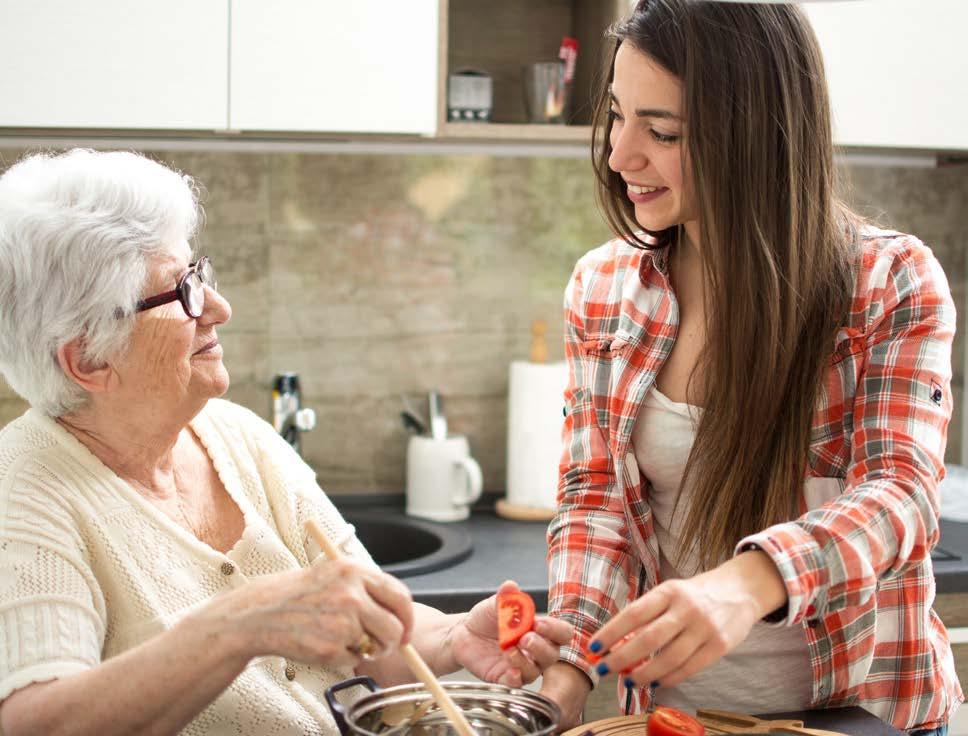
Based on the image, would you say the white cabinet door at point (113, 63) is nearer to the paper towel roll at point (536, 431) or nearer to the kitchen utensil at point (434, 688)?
the paper towel roll at point (536, 431)

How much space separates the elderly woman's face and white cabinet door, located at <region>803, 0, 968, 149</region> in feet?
4.70

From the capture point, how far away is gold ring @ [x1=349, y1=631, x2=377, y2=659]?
46.1 inches

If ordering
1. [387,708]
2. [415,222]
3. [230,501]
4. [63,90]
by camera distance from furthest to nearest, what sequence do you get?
[415,222] → [63,90] → [230,501] → [387,708]

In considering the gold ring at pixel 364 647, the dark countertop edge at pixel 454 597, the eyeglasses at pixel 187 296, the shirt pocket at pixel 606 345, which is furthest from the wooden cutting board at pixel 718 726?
the dark countertop edge at pixel 454 597

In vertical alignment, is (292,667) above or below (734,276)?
below

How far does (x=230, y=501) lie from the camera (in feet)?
5.24

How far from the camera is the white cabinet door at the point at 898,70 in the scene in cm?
237

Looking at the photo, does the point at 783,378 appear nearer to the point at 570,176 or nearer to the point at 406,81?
the point at 406,81

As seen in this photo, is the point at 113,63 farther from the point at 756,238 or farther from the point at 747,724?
the point at 747,724

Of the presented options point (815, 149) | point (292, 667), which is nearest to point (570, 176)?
point (815, 149)

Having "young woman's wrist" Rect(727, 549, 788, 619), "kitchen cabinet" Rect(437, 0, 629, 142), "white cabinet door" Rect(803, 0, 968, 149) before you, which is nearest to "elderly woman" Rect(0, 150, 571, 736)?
"young woman's wrist" Rect(727, 549, 788, 619)

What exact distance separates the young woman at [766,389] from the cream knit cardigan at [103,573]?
351 mm

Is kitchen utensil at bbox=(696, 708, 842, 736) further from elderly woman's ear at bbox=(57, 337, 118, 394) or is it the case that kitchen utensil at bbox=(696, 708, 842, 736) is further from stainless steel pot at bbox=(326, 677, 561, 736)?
elderly woman's ear at bbox=(57, 337, 118, 394)

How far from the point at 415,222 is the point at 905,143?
1.03 metres
